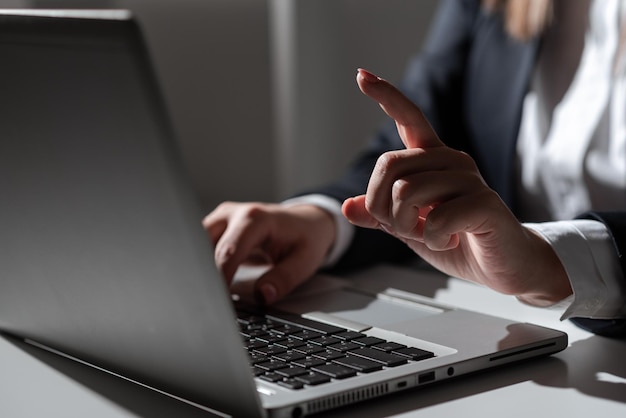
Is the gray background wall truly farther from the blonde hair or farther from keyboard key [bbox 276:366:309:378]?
keyboard key [bbox 276:366:309:378]

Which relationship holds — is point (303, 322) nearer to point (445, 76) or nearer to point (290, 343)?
point (290, 343)

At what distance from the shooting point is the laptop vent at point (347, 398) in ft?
1.75

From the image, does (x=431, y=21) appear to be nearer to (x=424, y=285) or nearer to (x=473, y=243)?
(x=424, y=285)

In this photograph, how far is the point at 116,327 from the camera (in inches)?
22.6

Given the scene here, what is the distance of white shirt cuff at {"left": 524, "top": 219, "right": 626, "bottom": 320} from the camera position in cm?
74

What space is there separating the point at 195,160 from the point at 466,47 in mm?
839

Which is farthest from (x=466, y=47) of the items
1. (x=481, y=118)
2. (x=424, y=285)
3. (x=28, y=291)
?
(x=28, y=291)

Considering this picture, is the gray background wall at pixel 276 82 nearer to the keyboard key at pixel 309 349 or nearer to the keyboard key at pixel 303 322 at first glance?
the keyboard key at pixel 303 322

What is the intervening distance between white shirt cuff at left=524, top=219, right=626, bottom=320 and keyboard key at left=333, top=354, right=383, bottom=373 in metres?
0.22

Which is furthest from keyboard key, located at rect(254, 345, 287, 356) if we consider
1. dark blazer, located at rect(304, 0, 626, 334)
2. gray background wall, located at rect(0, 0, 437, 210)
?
gray background wall, located at rect(0, 0, 437, 210)

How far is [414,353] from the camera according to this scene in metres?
0.62

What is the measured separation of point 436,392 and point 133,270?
0.70ft

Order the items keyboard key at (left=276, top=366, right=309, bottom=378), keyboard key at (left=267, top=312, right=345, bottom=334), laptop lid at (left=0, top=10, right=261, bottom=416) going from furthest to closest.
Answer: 1. keyboard key at (left=267, top=312, right=345, bottom=334)
2. keyboard key at (left=276, top=366, right=309, bottom=378)
3. laptop lid at (left=0, top=10, right=261, bottom=416)

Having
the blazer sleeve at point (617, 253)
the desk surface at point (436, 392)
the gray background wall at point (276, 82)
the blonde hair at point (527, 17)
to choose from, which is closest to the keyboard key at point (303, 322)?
the desk surface at point (436, 392)
